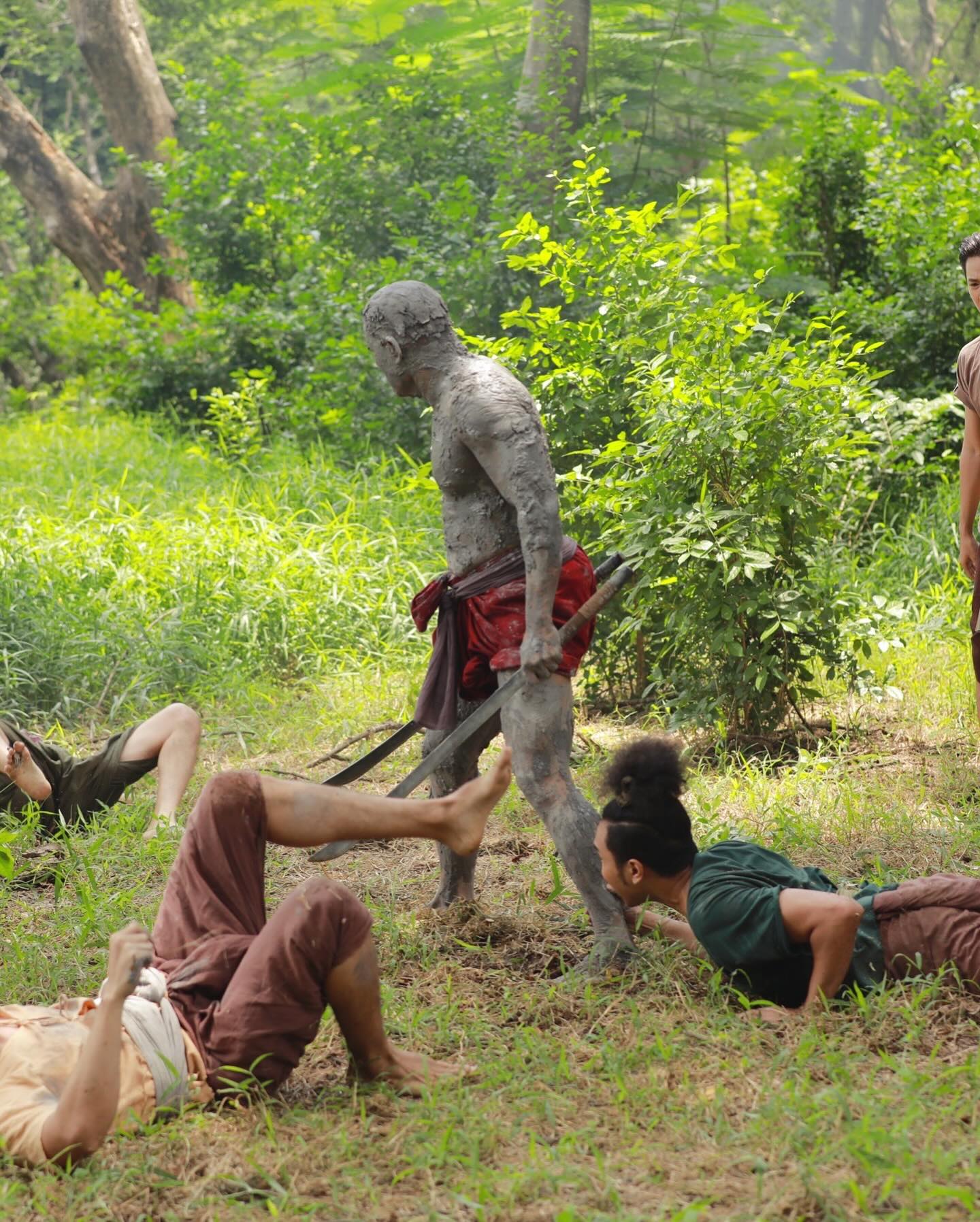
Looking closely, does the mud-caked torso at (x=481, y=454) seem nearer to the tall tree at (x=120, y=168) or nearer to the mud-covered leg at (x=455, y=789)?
the mud-covered leg at (x=455, y=789)

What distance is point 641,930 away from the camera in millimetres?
3902

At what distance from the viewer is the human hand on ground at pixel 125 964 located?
8.81 feet

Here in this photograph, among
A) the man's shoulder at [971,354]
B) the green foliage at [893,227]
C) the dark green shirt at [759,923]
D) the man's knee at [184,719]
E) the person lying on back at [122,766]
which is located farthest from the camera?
the green foliage at [893,227]

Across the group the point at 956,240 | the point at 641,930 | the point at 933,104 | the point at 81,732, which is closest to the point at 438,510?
the point at 81,732

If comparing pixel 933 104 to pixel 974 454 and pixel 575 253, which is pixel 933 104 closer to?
pixel 575 253

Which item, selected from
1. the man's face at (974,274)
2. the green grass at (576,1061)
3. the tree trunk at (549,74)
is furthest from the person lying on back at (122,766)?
the tree trunk at (549,74)

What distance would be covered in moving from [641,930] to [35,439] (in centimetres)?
921

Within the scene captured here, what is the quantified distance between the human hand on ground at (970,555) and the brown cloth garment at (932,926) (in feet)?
5.49

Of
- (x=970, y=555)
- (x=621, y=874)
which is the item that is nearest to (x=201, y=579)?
(x=970, y=555)

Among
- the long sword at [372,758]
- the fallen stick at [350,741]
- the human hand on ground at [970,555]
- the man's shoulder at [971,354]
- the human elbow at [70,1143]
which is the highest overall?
the man's shoulder at [971,354]

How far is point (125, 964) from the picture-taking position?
106 inches

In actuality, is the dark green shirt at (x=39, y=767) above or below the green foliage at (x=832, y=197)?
below

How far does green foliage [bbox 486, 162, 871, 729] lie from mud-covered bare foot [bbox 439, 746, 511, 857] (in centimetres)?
211

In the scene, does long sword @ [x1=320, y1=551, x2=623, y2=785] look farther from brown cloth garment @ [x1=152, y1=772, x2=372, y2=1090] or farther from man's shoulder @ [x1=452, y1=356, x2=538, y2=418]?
man's shoulder @ [x1=452, y1=356, x2=538, y2=418]
